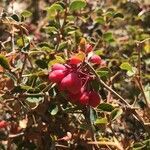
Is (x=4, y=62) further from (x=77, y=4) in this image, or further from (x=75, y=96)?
(x=77, y=4)

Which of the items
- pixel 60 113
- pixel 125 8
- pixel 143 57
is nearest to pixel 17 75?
pixel 60 113

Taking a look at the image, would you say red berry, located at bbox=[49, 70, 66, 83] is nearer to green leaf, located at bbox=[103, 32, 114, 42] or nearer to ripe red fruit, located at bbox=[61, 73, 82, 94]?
ripe red fruit, located at bbox=[61, 73, 82, 94]

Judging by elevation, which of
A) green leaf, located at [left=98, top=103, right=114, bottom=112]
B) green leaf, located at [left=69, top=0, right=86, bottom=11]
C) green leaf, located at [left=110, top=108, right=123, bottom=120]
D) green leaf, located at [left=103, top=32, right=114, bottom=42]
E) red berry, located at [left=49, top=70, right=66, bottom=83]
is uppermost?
green leaf, located at [left=69, top=0, right=86, bottom=11]

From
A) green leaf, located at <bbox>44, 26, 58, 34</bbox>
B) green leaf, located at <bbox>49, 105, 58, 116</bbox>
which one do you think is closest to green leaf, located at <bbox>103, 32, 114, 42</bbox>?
green leaf, located at <bbox>44, 26, 58, 34</bbox>

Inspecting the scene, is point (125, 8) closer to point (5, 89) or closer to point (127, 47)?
point (127, 47)

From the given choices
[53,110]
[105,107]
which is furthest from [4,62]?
[105,107]

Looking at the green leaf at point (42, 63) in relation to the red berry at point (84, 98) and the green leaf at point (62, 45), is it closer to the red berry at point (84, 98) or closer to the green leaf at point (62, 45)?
the green leaf at point (62, 45)

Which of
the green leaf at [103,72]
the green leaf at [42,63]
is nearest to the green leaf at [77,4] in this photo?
the green leaf at [42,63]

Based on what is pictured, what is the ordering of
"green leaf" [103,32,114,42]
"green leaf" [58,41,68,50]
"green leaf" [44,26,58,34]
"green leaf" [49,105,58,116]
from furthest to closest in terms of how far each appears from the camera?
"green leaf" [103,32,114,42] < "green leaf" [44,26,58,34] < "green leaf" [58,41,68,50] < "green leaf" [49,105,58,116]
